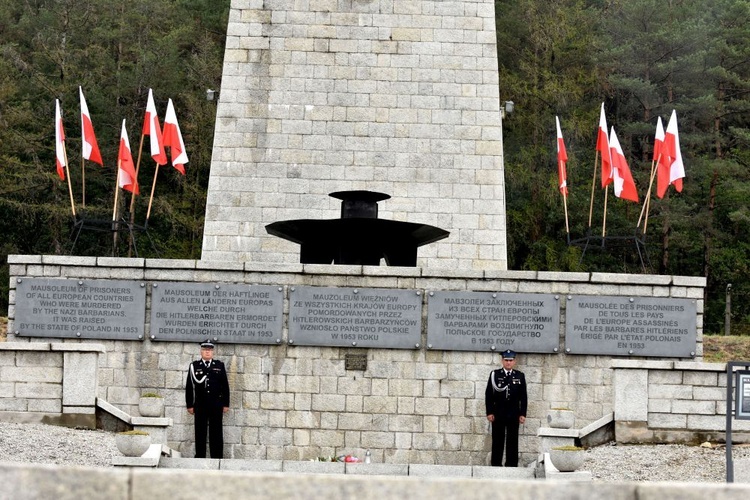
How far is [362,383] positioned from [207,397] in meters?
1.80

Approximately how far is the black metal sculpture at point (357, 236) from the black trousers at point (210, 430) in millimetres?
2523

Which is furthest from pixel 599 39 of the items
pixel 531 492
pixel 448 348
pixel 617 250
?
Answer: pixel 531 492

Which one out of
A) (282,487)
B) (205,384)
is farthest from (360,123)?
(282,487)

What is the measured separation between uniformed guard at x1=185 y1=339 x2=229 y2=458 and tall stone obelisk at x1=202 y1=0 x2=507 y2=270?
540cm

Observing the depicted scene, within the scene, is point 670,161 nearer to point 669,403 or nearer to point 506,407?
point 669,403

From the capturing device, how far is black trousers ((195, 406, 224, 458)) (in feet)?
43.5

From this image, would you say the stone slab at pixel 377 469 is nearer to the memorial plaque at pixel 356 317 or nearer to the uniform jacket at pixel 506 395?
the uniform jacket at pixel 506 395

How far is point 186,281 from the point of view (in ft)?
46.8

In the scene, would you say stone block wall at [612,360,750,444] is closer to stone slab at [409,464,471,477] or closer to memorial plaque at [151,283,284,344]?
stone slab at [409,464,471,477]

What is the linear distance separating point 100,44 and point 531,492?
36.5m

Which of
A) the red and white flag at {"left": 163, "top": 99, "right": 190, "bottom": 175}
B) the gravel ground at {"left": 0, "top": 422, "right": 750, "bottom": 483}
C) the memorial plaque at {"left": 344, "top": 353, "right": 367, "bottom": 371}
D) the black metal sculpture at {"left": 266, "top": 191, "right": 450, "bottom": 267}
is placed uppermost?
the red and white flag at {"left": 163, "top": 99, "right": 190, "bottom": 175}

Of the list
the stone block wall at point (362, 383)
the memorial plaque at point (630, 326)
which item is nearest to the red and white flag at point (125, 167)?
the stone block wall at point (362, 383)

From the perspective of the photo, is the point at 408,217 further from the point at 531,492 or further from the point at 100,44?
the point at 100,44

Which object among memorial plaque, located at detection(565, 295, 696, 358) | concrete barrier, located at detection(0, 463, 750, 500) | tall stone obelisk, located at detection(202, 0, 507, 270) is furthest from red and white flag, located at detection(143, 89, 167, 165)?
concrete barrier, located at detection(0, 463, 750, 500)
